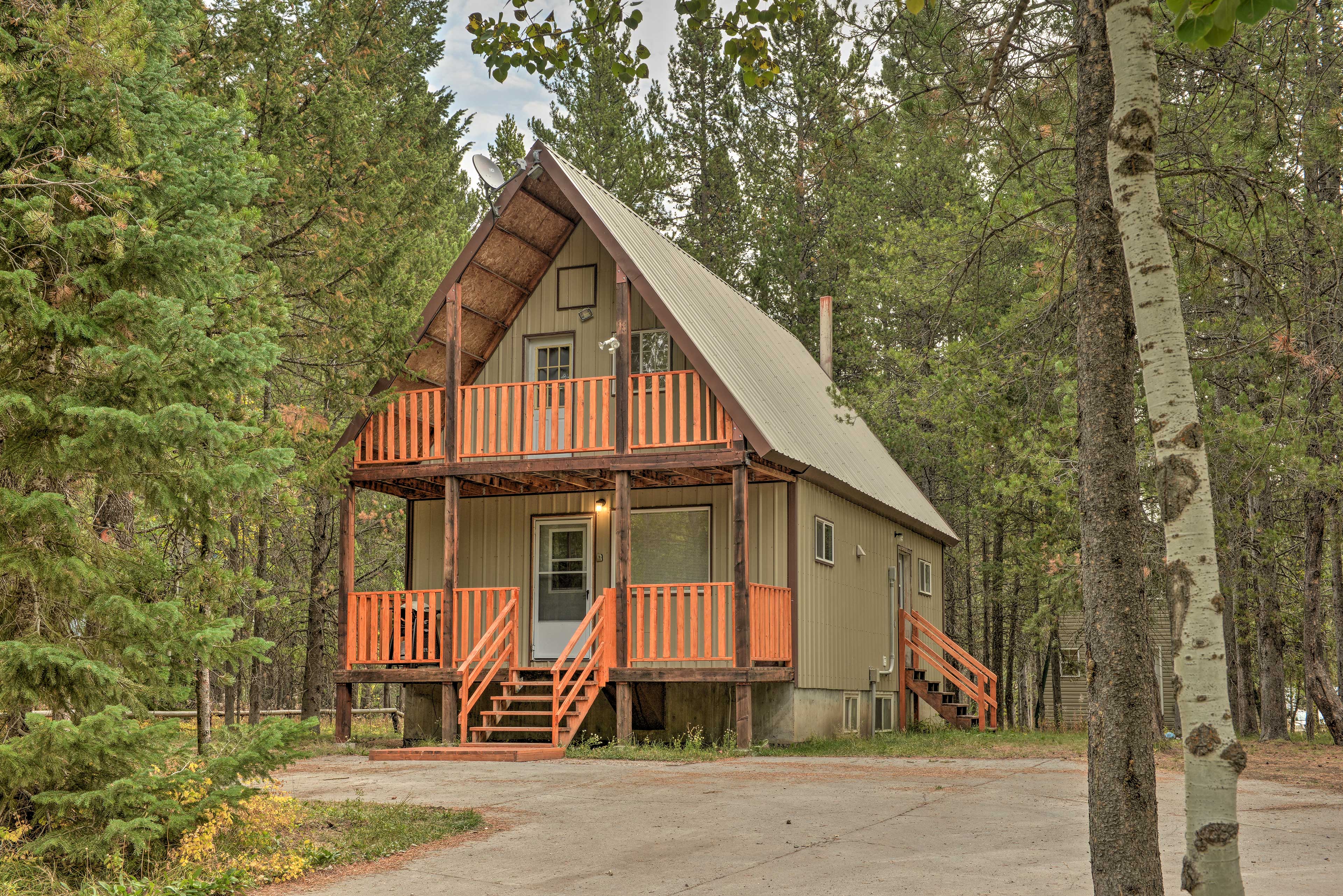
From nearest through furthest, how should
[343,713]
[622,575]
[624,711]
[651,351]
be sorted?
[624,711] < [622,575] < [343,713] < [651,351]

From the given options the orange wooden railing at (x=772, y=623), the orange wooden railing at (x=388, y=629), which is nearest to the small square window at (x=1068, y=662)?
the orange wooden railing at (x=772, y=623)

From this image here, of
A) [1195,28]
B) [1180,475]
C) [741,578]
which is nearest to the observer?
[1195,28]

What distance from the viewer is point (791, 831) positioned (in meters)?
8.05

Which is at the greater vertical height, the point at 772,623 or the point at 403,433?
the point at 403,433

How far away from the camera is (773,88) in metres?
30.4

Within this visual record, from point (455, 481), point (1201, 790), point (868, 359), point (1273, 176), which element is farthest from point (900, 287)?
point (1201, 790)

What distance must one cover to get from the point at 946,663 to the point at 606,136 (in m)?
16.5

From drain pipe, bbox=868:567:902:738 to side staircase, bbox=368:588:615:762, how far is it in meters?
5.38

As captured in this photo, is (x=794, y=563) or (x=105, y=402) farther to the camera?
Result: (x=794, y=563)

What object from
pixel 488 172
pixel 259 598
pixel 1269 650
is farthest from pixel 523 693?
pixel 1269 650

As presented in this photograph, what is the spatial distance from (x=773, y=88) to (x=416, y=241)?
1522 cm

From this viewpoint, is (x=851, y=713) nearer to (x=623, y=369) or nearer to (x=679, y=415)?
(x=679, y=415)

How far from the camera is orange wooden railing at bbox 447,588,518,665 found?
15.7 meters

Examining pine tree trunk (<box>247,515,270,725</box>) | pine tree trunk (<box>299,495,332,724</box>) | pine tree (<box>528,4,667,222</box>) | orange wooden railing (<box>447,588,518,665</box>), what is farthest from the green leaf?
pine tree (<box>528,4,667,222</box>)
